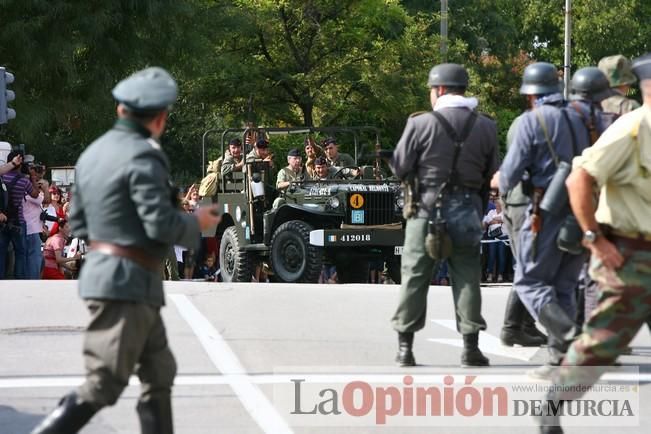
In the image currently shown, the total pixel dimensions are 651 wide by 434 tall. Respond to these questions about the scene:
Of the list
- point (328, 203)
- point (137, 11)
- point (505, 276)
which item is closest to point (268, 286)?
point (328, 203)

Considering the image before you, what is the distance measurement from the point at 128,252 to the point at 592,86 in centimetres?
427

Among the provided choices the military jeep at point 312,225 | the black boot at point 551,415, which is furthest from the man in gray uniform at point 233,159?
the black boot at point 551,415

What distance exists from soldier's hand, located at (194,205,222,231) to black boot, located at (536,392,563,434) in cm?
171

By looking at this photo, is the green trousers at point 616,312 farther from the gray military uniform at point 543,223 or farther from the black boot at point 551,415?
the gray military uniform at point 543,223

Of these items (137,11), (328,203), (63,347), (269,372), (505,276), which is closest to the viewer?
(269,372)

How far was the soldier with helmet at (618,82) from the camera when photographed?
924 cm

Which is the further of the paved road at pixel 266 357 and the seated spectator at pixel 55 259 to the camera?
the seated spectator at pixel 55 259

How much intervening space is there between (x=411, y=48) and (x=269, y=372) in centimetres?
2830

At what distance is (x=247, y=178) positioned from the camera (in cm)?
1933

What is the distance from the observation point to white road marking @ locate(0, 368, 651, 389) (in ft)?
28.6

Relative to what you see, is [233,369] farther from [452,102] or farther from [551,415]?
[551,415]

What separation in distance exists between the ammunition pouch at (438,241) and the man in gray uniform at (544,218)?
0.44 meters

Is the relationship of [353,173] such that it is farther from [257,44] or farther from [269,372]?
[257,44]

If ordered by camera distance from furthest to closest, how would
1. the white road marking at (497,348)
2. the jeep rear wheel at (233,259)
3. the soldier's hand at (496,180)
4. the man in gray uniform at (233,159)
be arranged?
the man in gray uniform at (233,159) → the jeep rear wheel at (233,259) → the white road marking at (497,348) → the soldier's hand at (496,180)
